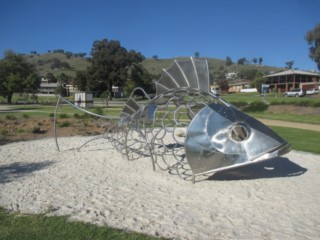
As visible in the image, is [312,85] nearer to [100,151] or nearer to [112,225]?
[100,151]

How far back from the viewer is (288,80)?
3238 inches

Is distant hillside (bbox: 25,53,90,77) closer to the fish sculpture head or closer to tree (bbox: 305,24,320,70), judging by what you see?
tree (bbox: 305,24,320,70)

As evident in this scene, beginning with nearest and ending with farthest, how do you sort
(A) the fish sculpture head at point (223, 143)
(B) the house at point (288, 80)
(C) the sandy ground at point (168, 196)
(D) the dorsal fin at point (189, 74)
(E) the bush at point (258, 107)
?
(C) the sandy ground at point (168, 196) < (A) the fish sculpture head at point (223, 143) < (D) the dorsal fin at point (189, 74) < (E) the bush at point (258, 107) < (B) the house at point (288, 80)

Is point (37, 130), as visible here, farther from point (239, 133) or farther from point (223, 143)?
point (223, 143)

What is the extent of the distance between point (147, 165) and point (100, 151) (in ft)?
7.86

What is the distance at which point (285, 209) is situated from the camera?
611 centimetres

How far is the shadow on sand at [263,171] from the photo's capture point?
8273mm

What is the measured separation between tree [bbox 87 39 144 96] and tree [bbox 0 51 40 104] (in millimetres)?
11421

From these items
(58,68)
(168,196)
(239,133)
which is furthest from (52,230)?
(58,68)

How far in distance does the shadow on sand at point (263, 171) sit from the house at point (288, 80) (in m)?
73.6

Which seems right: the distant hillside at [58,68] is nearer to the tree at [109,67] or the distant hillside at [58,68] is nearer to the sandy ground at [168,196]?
the tree at [109,67]

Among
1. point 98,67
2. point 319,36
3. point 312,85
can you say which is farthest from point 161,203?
point 312,85

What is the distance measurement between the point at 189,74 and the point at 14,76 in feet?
157

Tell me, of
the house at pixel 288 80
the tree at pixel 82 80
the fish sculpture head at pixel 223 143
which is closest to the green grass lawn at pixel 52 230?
the fish sculpture head at pixel 223 143
